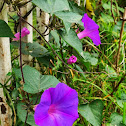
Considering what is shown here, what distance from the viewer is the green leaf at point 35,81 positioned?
0.82 metres

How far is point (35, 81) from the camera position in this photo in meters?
0.86

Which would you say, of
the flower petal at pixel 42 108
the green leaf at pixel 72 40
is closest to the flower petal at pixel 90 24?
the green leaf at pixel 72 40

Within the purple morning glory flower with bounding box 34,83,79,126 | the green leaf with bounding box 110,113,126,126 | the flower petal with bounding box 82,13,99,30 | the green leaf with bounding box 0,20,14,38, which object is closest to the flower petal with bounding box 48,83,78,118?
the purple morning glory flower with bounding box 34,83,79,126

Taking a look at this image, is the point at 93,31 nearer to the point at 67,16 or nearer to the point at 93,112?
the point at 67,16


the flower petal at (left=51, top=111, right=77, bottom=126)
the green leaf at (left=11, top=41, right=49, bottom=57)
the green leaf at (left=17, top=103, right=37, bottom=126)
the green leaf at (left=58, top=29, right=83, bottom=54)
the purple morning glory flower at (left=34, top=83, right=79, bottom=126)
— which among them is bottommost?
the green leaf at (left=17, top=103, right=37, bottom=126)

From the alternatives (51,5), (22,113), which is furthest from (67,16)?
(22,113)

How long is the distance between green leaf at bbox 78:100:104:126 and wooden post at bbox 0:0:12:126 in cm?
36

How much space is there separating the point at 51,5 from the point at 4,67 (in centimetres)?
34

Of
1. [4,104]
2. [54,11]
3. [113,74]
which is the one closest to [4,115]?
[4,104]

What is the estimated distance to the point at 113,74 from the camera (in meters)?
1.39

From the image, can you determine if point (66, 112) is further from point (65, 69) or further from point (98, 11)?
point (98, 11)

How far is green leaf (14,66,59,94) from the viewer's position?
2.68 ft

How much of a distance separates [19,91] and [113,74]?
0.73 metres

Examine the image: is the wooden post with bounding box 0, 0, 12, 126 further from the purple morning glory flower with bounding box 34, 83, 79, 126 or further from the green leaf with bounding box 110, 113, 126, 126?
the green leaf with bounding box 110, 113, 126, 126
